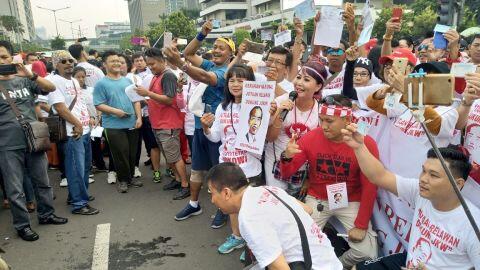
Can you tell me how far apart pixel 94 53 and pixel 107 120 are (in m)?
8.40

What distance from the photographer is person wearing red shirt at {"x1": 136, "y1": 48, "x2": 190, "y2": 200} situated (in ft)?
17.4

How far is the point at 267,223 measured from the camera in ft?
7.14

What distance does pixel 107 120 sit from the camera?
214 inches

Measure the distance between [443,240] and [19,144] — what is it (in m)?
3.99

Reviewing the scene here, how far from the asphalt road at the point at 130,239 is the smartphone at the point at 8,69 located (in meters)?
1.84

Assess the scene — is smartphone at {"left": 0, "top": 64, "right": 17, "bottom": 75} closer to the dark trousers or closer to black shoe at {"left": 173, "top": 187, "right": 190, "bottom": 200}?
the dark trousers

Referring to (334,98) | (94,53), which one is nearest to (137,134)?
(334,98)

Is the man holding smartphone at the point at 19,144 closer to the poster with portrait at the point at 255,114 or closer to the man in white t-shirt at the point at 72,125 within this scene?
the man in white t-shirt at the point at 72,125

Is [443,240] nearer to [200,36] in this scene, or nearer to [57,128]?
[200,36]

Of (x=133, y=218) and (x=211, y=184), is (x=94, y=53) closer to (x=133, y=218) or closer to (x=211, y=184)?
(x=133, y=218)

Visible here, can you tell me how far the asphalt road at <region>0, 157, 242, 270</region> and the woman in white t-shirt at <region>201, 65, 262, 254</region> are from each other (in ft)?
1.01

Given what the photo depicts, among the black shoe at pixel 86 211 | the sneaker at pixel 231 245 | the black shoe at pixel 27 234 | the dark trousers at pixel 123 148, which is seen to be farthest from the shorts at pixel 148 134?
the sneaker at pixel 231 245

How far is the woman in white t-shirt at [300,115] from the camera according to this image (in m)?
3.45

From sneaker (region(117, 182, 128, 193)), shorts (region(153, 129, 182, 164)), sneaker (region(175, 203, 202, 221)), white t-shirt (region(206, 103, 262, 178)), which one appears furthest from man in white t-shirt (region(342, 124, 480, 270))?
sneaker (region(117, 182, 128, 193))
